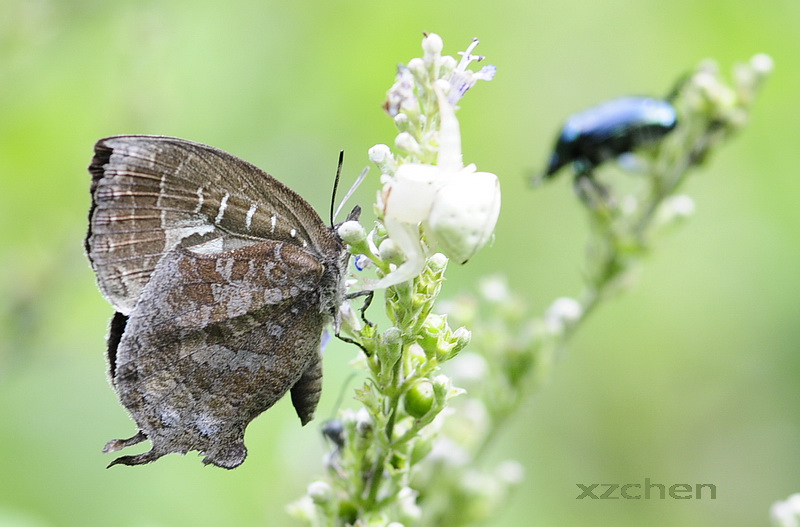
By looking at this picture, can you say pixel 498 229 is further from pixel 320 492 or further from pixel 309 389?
pixel 320 492

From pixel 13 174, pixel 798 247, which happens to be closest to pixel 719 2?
pixel 798 247

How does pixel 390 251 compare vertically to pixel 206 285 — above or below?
below

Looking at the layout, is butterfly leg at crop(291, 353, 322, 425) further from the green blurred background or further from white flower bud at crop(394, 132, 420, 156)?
the green blurred background

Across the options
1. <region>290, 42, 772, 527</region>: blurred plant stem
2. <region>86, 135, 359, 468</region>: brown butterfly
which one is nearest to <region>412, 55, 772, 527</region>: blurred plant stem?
<region>290, 42, 772, 527</region>: blurred plant stem

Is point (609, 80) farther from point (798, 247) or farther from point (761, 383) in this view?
point (761, 383)

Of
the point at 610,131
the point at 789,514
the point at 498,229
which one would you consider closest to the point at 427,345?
the point at 789,514
